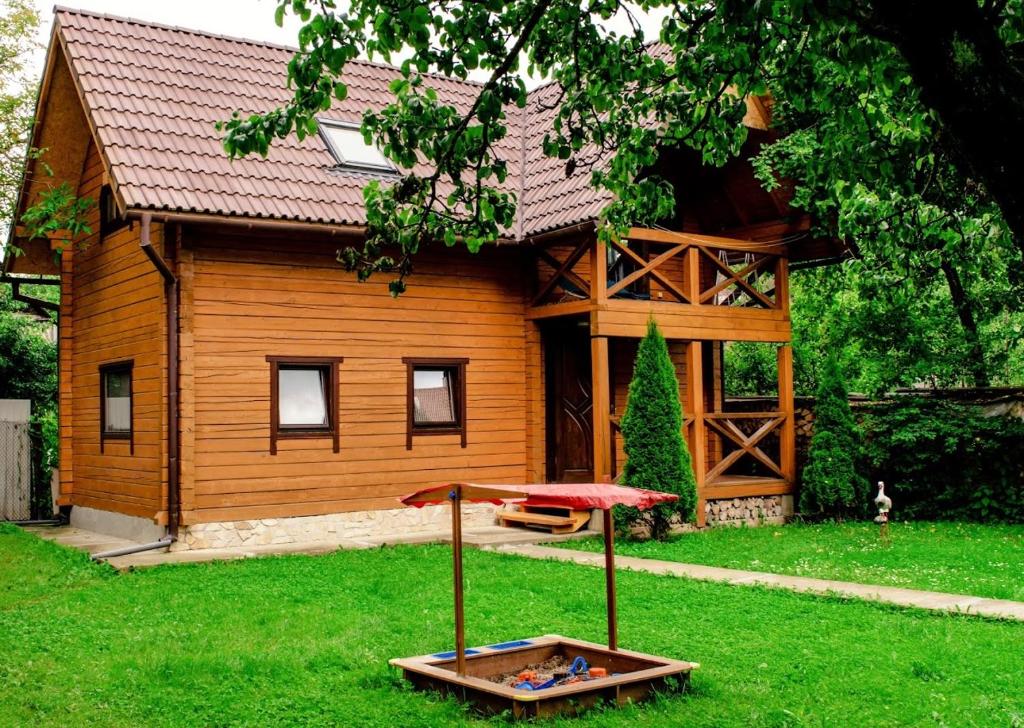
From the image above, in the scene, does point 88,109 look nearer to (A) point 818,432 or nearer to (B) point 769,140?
(B) point 769,140

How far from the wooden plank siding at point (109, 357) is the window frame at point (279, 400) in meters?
1.33

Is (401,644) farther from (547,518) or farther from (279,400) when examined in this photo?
(547,518)

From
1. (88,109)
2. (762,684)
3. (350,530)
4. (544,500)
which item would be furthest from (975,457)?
(88,109)

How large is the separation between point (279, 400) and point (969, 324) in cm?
1206

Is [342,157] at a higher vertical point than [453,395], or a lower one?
higher

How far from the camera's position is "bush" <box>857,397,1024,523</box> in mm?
15672

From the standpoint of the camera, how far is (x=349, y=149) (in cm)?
1545

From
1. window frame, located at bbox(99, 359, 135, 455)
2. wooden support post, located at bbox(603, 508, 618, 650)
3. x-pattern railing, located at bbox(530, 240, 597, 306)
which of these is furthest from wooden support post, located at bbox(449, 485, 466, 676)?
window frame, located at bbox(99, 359, 135, 455)

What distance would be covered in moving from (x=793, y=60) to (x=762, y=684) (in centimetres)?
393

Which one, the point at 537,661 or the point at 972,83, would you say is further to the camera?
the point at 537,661

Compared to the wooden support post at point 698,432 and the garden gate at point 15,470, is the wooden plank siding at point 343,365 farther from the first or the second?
the garden gate at point 15,470

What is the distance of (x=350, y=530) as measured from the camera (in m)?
14.1

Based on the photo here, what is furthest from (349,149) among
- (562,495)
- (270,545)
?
(562,495)

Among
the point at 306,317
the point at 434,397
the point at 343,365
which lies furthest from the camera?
the point at 434,397
